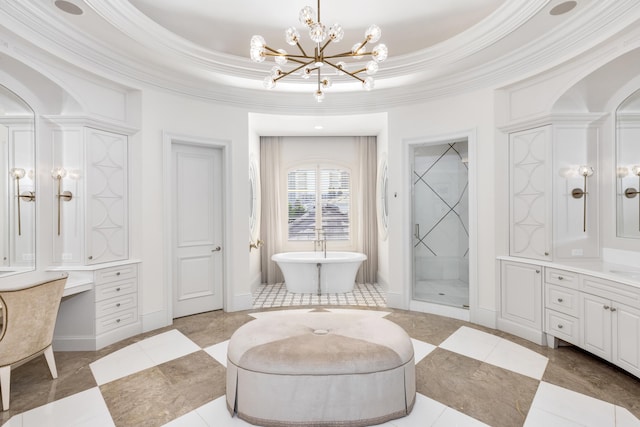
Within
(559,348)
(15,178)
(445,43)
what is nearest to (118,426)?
(15,178)

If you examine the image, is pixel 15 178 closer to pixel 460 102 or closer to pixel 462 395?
pixel 462 395

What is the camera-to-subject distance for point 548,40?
2846 millimetres

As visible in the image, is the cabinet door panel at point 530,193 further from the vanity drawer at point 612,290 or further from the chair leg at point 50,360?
the chair leg at point 50,360

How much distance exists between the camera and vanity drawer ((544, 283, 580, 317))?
2.79 m

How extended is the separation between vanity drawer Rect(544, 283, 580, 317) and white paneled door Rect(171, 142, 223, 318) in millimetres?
3714

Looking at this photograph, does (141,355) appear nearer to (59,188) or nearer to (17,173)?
(59,188)

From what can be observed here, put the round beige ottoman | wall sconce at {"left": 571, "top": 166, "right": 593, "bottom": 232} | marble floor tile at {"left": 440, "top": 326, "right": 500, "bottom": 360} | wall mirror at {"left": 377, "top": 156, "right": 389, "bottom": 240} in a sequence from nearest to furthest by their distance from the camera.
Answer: the round beige ottoman → marble floor tile at {"left": 440, "top": 326, "right": 500, "bottom": 360} → wall sconce at {"left": 571, "top": 166, "right": 593, "bottom": 232} → wall mirror at {"left": 377, "top": 156, "right": 389, "bottom": 240}

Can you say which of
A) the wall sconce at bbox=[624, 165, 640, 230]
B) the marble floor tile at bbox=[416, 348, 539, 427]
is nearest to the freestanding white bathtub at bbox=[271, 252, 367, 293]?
the marble floor tile at bbox=[416, 348, 539, 427]

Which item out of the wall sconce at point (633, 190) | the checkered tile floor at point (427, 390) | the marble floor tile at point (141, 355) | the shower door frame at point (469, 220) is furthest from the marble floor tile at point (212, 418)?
the wall sconce at point (633, 190)

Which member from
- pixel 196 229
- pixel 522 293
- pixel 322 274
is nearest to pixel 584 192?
pixel 522 293

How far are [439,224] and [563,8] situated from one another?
2.46 metres

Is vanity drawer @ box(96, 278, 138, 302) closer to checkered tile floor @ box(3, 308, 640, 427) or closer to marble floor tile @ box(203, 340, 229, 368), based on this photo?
checkered tile floor @ box(3, 308, 640, 427)

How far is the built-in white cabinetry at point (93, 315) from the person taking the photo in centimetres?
301

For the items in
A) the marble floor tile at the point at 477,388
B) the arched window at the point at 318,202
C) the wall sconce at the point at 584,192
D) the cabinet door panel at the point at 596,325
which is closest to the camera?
the marble floor tile at the point at 477,388
